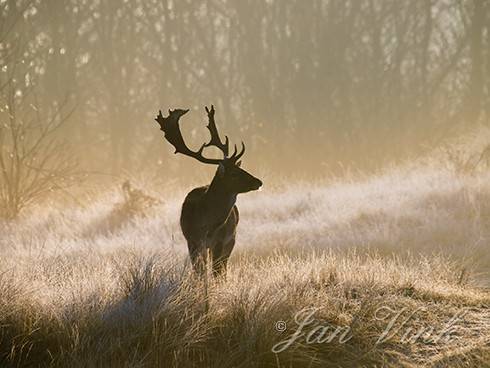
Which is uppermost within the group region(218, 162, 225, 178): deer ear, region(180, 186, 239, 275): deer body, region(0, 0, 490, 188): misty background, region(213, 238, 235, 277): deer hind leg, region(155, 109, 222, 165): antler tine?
region(0, 0, 490, 188): misty background

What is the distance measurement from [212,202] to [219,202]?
66 millimetres

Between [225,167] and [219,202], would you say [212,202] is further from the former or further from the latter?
[225,167]

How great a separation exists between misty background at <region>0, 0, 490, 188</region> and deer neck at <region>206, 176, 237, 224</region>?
18539 millimetres

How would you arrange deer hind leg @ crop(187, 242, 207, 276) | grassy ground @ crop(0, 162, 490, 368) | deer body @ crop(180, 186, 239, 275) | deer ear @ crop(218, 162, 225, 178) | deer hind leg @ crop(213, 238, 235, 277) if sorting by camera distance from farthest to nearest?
deer hind leg @ crop(213, 238, 235, 277), deer body @ crop(180, 186, 239, 275), deer ear @ crop(218, 162, 225, 178), deer hind leg @ crop(187, 242, 207, 276), grassy ground @ crop(0, 162, 490, 368)

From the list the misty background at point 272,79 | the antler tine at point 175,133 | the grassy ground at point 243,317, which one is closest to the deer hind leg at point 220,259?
the grassy ground at point 243,317

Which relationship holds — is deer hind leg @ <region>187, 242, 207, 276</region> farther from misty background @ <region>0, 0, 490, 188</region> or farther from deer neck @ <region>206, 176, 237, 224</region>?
misty background @ <region>0, 0, 490, 188</region>

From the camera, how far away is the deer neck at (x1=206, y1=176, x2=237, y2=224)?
22.3ft

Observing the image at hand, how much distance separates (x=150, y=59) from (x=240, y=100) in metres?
3.55

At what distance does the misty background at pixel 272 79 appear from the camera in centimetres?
2620

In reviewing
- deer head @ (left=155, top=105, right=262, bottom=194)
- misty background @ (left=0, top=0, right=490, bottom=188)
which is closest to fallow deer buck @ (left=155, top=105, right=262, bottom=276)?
deer head @ (left=155, top=105, right=262, bottom=194)

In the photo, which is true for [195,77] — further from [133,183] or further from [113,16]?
[133,183]

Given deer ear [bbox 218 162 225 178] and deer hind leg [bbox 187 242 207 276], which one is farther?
deer ear [bbox 218 162 225 178]

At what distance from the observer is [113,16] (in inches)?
1041

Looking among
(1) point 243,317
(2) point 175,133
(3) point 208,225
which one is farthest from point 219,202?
(1) point 243,317
